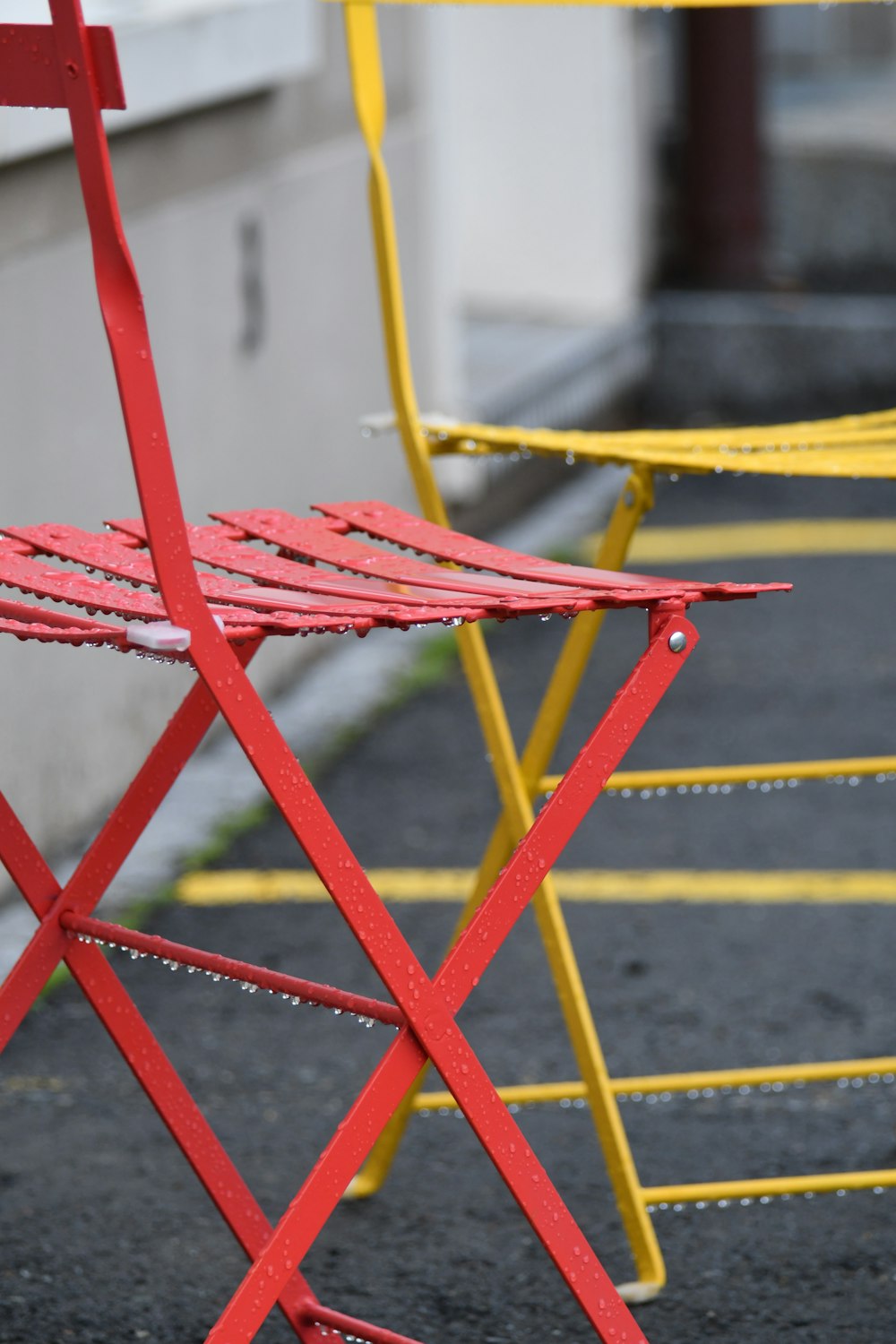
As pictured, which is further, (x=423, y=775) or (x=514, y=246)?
(x=514, y=246)

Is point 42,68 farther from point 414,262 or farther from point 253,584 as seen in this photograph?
point 414,262

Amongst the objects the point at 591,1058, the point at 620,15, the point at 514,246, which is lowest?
the point at 591,1058

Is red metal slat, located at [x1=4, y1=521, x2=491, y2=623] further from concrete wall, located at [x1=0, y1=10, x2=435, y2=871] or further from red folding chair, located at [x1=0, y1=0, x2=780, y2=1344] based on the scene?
concrete wall, located at [x1=0, y1=10, x2=435, y2=871]

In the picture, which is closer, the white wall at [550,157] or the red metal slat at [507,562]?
the red metal slat at [507,562]

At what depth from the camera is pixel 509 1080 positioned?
2938 millimetres

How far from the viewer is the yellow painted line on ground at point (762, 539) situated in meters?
5.65

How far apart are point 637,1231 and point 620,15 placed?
544cm

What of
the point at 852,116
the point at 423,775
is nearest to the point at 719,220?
the point at 852,116

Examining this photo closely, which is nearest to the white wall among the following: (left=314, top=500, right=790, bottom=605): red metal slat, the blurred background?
the blurred background

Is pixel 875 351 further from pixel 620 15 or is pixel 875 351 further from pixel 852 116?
pixel 852 116

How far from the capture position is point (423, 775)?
4.23 m

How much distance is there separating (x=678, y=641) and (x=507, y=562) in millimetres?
181

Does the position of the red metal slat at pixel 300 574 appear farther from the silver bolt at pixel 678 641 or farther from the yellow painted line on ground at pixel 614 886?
the yellow painted line on ground at pixel 614 886

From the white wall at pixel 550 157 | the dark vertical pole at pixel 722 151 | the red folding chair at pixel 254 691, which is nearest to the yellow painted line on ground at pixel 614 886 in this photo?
the red folding chair at pixel 254 691
